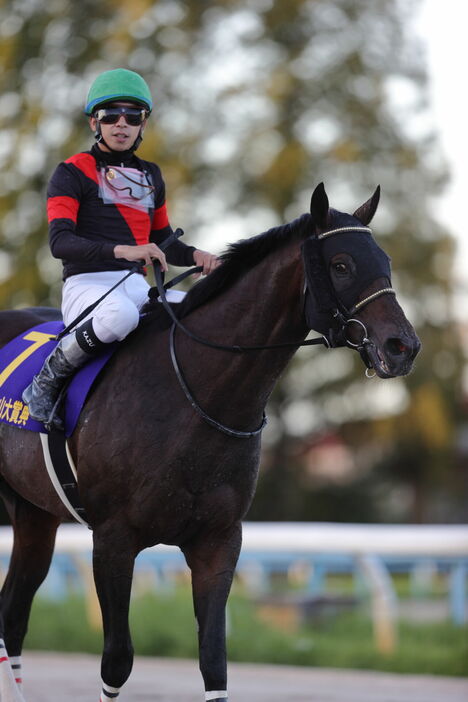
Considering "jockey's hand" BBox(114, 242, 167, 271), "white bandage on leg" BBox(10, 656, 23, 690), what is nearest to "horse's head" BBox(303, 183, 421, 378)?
"jockey's hand" BBox(114, 242, 167, 271)

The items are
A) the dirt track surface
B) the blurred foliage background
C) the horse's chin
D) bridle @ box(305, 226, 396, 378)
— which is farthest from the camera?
the blurred foliage background

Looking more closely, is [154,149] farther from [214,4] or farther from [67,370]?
[67,370]

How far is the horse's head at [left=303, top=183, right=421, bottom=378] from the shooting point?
432cm

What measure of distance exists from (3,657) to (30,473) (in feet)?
2.93

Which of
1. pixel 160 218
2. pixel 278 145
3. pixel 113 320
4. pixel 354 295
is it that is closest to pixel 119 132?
pixel 160 218

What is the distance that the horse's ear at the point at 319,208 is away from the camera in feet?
14.9

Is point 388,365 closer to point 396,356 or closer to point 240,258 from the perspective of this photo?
point 396,356

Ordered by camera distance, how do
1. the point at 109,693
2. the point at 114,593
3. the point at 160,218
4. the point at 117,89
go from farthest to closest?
the point at 160,218
the point at 117,89
the point at 109,693
the point at 114,593

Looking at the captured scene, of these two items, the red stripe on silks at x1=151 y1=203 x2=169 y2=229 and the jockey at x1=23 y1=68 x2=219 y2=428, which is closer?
the jockey at x1=23 y1=68 x2=219 y2=428

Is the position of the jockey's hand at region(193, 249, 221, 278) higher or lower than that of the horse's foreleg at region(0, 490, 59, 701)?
higher

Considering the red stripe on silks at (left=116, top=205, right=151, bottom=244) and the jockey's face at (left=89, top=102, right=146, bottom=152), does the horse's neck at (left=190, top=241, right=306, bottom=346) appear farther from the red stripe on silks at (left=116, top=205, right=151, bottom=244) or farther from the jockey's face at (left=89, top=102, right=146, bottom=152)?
the jockey's face at (left=89, top=102, right=146, bottom=152)

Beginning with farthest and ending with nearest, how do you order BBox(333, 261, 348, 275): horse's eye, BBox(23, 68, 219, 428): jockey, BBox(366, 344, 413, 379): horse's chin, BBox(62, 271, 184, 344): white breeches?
1. BBox(23, 68, 219, 428): jockey
2. BBox(62, 271, 184, 344): white breeches
3. BBox(333, 261, 348, 275): horse's eye
4. BBox(366, 344, 413, 379): horse's chin

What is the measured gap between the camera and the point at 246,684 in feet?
25.3

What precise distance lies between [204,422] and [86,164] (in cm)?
135
